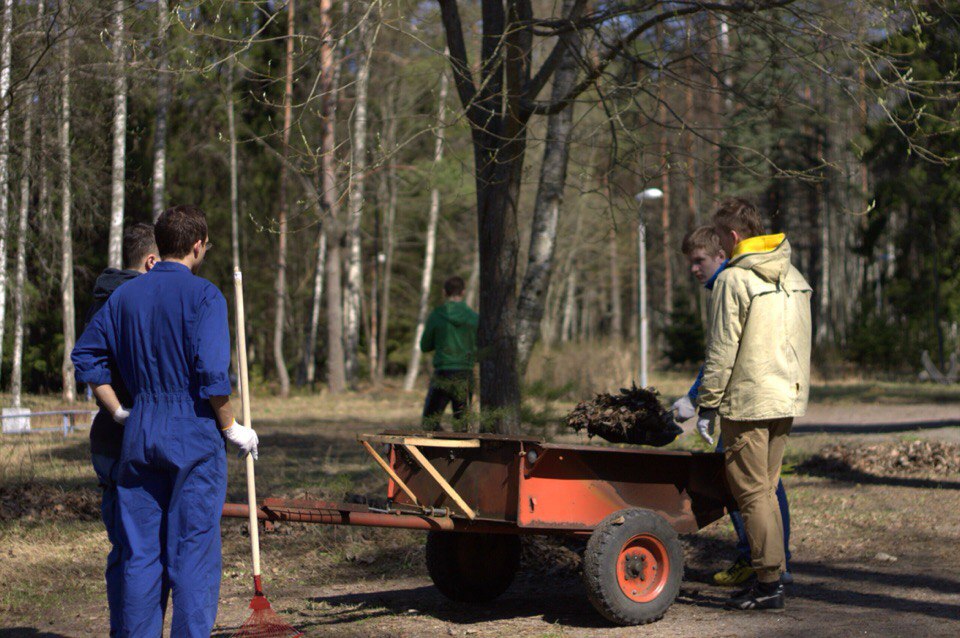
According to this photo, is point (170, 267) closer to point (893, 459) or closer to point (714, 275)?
point (714, 275)

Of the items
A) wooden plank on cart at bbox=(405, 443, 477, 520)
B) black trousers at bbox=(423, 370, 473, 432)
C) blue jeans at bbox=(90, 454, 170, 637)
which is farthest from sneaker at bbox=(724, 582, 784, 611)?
blue jeans at bbox=(90, 454, 170, 637)

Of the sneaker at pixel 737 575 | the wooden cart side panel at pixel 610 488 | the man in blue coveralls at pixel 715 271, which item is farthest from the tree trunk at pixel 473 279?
the wooden cart side panel at pixel 610 488

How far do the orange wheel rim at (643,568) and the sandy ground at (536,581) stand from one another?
0.18 m

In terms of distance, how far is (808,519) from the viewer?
7848 millimetres

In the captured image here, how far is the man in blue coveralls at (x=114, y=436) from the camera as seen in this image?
423 centimetres

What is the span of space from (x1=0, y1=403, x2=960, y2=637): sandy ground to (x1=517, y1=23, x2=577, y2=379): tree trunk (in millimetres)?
2069

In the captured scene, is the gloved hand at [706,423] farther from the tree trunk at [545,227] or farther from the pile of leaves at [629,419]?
the tree trunk at [545,227]

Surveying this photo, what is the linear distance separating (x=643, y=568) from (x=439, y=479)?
1107mm

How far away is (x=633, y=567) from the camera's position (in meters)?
5.16

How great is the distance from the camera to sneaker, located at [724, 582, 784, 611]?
5.39m

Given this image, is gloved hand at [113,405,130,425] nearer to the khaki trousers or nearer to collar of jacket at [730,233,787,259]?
the khaki trousers

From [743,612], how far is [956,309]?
3040 centimetres

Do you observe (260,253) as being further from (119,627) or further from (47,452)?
(119,627)

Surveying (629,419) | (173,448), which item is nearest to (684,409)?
(629,419)
